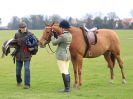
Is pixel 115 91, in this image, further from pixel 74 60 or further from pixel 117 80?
pixel 117 80

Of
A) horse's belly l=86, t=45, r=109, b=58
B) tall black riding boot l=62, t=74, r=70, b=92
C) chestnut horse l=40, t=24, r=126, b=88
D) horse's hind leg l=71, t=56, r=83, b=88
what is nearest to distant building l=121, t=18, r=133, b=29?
chestnut horse l=40, t=24, r=126, b=88

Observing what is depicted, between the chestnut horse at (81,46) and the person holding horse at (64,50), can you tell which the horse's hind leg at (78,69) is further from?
the person holding horse at (64,50)

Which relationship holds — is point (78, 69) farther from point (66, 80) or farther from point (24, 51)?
Result: point (24, 51)

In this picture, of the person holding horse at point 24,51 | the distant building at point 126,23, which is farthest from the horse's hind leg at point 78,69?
the distant building at point 126,23

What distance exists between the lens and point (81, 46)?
38.2ft

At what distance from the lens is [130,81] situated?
13.1 meters

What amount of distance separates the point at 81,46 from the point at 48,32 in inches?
49.3

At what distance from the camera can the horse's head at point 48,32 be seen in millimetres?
10813

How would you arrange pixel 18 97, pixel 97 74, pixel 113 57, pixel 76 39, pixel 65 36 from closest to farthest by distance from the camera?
pixel 18 97
pixel 65 36
pixel 76 39
pixel 113 57
pixel 97 74

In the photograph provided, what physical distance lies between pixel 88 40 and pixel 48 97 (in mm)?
2788

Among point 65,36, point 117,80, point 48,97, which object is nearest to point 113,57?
point 117,80

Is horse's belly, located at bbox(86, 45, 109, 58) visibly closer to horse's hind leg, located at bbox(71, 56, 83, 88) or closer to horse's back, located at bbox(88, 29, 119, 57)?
horse's back, located at bbox(88, 29, 119, 57)

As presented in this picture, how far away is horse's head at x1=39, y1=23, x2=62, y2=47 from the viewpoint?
35.5 feet

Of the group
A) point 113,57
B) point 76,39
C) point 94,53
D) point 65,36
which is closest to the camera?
point 65,36
